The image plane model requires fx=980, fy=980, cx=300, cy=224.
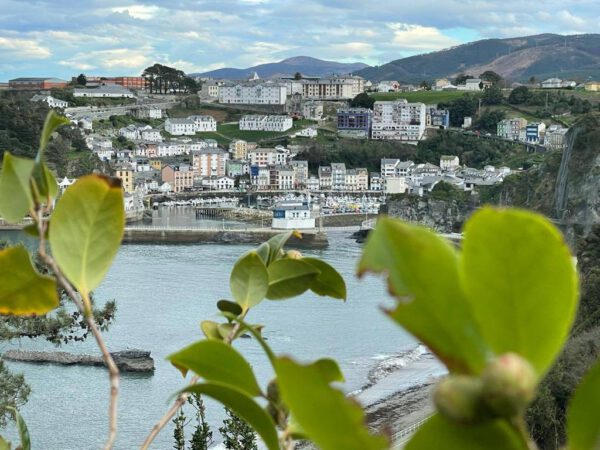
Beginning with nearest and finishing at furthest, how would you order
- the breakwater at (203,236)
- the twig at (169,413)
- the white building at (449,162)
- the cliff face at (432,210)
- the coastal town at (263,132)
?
the twig at (169,413) → the breakwater at (203,236) → the cliff face at (432,210) → the coastal town at (263,132) → the white building at (449,162)

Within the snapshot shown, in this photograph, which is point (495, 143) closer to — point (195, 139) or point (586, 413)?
point (195, 139)

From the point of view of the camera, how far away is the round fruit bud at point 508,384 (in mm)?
231

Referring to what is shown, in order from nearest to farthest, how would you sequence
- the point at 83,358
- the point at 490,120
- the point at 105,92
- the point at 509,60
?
the point at 83,358 < the point at 490,120 < the point at 105,92 < the point at 509,60

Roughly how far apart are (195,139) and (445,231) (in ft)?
39.8

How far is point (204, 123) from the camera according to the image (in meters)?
31.8

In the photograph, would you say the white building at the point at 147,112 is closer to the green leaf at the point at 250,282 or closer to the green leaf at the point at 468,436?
the green leaf at the point at 250,282

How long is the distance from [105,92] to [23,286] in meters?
34.3

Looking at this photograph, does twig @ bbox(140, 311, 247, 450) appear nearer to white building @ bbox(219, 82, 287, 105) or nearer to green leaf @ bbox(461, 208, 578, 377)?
green leaf @ bbox(461, 208, 578, 377)

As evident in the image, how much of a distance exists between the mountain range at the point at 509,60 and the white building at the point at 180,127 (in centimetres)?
3605

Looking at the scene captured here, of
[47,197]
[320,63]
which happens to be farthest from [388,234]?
[320,63]

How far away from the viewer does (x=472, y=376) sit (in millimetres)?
257

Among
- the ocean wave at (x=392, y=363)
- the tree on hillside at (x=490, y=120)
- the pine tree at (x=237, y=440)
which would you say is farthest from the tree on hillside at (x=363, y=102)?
the pine tree at (x=237, y=440)

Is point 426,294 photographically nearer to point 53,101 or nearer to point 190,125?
point 53,101

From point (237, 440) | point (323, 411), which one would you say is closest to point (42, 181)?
point (323, 411)
